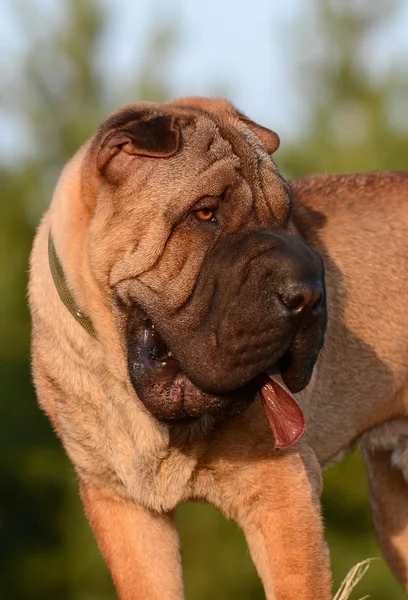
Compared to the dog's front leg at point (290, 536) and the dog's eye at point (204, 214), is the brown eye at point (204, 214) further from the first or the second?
the dog's front leg at point (290, 536)

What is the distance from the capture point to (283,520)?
15.0 feet

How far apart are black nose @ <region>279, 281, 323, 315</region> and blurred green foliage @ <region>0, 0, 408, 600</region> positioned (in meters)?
13.3

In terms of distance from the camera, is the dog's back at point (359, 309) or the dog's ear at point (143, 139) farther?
the dog's back at point (359, 309)

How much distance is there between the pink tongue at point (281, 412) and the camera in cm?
427

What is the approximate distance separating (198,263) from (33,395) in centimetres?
1537

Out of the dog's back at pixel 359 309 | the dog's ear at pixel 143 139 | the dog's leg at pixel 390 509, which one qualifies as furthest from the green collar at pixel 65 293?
A: the dog's leg at pixel 390 509

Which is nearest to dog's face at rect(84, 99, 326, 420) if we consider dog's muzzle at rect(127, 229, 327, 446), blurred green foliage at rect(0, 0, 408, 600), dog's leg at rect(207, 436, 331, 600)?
dog's muzzle at rect(127, 229, 327, 446)

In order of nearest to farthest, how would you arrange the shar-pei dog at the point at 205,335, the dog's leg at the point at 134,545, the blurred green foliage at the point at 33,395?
the shar-pei dog at the point at 205,335 < the dog's leg at the point at 134,545 < the blurred green foliage at the point at 33,395

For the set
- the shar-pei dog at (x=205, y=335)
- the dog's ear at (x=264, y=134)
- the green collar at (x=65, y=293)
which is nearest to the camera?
the shar-pei dog at (x=205, y=335)

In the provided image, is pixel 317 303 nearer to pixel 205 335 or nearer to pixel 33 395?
pixel 205 335

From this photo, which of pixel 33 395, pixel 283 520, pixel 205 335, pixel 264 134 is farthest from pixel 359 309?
pixel 33 395

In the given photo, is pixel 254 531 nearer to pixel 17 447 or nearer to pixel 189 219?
pixel 189 219

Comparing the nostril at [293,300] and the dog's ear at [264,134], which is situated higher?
the dog's ear at [264,134]

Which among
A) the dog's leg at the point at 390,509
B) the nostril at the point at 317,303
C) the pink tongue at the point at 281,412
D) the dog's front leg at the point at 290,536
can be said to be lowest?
the dog's leg at the point at 390,509
